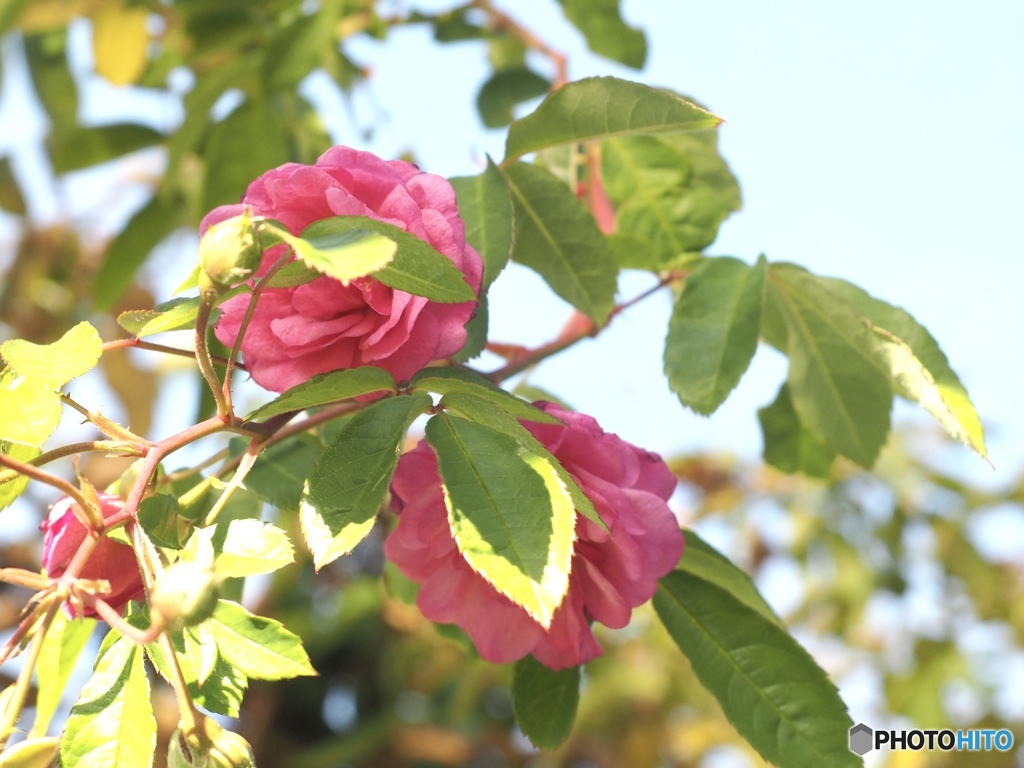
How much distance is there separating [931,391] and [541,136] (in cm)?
38

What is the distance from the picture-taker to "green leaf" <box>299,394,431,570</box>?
1.99ft

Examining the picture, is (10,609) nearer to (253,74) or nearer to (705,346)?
(253,74)

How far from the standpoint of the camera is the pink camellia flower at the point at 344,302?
2.19 ft

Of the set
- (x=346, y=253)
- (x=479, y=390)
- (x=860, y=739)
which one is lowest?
(x=860, y=739)

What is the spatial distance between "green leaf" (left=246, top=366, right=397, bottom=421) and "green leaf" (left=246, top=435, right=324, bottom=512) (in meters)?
0.15

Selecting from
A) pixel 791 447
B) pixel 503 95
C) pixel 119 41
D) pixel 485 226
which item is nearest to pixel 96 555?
pixel 485 226

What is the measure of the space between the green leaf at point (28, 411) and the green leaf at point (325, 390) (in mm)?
116

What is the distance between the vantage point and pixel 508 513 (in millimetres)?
608

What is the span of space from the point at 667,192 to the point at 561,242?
186 millimetres

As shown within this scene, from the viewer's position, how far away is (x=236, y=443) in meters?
0.81

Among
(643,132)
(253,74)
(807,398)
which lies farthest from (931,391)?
(253,74)

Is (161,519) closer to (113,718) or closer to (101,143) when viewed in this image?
(113,718)

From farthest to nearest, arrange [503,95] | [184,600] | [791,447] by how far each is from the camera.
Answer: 1. [503,95]
2. [791,447]
3. [184,600]

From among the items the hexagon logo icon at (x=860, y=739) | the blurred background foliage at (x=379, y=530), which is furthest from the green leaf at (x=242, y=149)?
the hexagon logo icon at (x=860, y=739)
